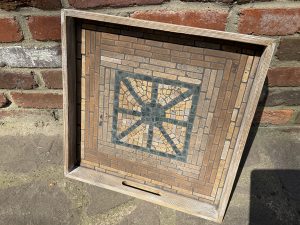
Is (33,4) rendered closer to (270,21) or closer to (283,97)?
(270,21)

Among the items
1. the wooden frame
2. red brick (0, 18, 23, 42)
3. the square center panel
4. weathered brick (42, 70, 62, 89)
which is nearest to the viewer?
the wooden frame

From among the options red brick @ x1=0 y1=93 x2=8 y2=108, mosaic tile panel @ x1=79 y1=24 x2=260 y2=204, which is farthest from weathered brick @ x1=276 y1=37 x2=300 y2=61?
red brick @ x1=0 y1=93 x2=8 y2=108

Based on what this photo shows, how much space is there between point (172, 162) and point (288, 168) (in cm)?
41

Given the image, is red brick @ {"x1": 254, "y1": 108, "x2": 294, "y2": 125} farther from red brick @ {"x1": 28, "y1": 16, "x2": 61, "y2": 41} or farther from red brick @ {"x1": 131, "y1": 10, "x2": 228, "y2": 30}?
red brick @ {"x1": 28, "y1": 16, "x2": 61, "y2": 41}

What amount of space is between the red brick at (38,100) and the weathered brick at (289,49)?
→ 727 mm

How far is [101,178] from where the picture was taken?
0.97 metres

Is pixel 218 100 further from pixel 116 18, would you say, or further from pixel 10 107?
pixel 10 107

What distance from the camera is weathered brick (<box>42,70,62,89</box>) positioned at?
104 cm

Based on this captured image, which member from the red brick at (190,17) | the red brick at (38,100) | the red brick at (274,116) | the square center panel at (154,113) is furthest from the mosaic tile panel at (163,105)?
the red brick at (274,116)

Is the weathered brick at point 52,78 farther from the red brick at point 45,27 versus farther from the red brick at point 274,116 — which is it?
the red brick at point 274,116

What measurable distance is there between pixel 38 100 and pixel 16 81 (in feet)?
0.32

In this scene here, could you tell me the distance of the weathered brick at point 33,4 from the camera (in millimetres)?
885

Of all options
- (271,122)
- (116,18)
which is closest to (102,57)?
(116,18)

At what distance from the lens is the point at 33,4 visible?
0.89m
